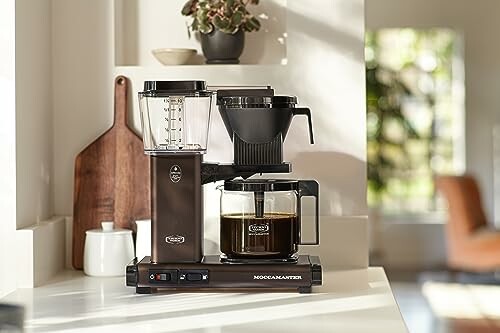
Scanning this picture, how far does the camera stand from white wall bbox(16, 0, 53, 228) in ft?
8.27

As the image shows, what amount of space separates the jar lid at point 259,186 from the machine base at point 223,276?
179 millimetres

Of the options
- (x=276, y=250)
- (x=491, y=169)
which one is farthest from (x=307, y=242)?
(x=491, y=169)

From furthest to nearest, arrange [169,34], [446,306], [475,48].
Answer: [475,48]
[446,306]
[169,34]

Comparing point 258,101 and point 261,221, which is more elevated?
point 258,101

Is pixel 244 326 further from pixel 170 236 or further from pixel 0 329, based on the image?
pixel 0 329

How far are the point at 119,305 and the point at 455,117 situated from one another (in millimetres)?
6762

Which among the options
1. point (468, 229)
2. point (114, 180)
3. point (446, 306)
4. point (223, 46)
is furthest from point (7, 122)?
point (468, 229)

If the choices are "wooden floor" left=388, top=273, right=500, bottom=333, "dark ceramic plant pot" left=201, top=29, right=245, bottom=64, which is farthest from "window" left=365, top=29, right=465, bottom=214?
"dark ceramic plant pot" left=201, top=29, right=245, bottom=64

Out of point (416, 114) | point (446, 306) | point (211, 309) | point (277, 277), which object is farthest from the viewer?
point (416, 114)

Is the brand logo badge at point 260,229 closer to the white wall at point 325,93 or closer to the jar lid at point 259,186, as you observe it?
the jar lid at point 259,186

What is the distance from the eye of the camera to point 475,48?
8.45 m

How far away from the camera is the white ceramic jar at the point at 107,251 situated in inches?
105

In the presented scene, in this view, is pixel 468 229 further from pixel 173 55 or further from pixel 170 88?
pixel 170 88

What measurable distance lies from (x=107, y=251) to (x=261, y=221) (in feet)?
1.64
